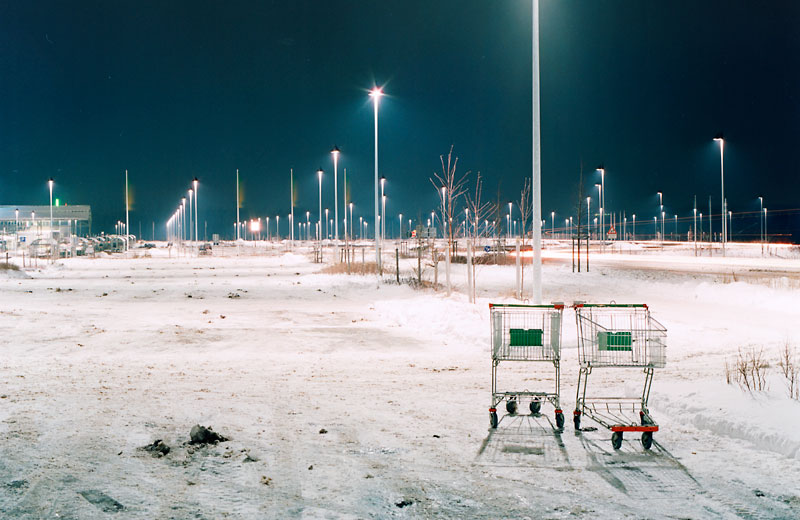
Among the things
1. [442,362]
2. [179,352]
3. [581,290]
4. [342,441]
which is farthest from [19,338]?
[581,290]

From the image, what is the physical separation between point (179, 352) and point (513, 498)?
8.37m

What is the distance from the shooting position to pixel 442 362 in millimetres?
10727

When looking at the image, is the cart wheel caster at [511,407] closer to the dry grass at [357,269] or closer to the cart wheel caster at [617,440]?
the cart wheel caster at [617,440]

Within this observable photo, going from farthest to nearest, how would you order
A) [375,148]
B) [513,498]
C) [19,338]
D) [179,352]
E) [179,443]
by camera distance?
[375,148]
[19,338]
[179,352]
[179,443]
[513,498]

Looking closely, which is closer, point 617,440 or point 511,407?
point 617,440

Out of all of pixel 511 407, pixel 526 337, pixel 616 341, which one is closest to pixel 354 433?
pixel 511 407

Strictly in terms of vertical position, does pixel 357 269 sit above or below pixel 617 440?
above

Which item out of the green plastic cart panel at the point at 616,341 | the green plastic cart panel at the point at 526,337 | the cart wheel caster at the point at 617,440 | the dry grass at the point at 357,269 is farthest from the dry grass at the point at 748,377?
the dry grass at the point at 357,269

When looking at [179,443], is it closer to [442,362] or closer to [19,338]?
[442,362]

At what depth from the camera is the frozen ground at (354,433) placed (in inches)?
187

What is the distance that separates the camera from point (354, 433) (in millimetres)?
6512

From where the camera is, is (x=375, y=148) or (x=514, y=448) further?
(x=375, y=148)

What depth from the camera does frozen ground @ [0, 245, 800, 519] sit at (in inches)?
187

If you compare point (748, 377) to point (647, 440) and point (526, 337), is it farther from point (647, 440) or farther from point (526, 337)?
point (526, 337)
